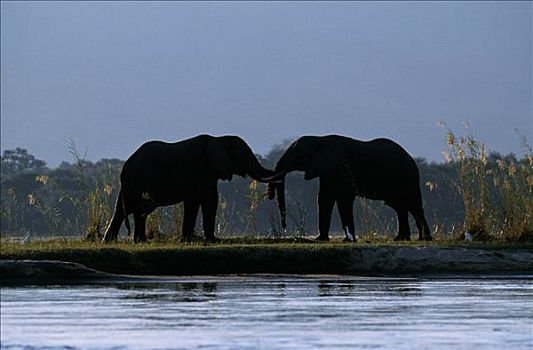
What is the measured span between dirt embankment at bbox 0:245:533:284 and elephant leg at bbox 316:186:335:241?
449cm

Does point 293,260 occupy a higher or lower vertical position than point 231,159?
lower

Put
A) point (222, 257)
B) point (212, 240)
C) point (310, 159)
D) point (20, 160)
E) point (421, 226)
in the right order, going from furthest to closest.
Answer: point (20, 160)
point (310, 159)
point (421, 226)
point (212, 240)
point (222, 257)

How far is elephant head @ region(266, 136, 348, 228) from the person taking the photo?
28297 mm

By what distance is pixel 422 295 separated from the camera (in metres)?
18.6

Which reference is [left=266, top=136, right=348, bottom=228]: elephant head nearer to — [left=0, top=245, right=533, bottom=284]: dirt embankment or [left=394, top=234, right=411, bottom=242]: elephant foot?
[left=394, top=234, right=411, bottom=242]: elephant foot

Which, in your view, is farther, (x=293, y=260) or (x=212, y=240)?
(x=212, y=240)

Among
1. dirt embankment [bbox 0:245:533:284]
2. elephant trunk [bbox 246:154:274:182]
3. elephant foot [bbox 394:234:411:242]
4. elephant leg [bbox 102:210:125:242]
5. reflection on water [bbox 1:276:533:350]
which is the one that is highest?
elephant trunk [bbox 246:154:274:182]

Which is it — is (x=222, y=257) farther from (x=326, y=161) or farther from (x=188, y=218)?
(x=326, y=161)

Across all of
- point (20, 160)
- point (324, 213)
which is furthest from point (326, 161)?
point (20, 160)

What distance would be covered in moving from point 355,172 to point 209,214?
9.63ft

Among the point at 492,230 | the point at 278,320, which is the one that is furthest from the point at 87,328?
the point at 492,230

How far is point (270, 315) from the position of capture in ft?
52.3

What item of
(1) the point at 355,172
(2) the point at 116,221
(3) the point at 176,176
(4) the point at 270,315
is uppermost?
(1) the point at 355,172

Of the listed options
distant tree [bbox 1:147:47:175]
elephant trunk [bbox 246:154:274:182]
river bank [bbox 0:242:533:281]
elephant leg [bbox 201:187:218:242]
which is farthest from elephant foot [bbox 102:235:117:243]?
distant tree [bbox 1:147:47:175]
